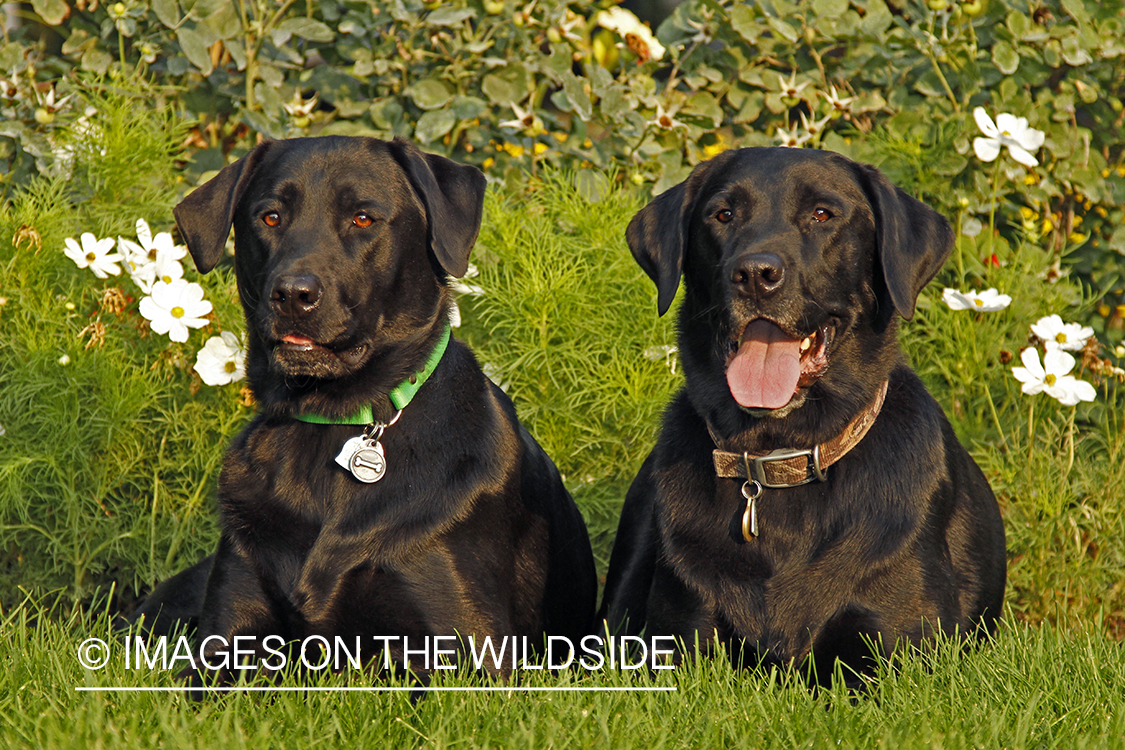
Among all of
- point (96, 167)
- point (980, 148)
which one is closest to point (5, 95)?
point (96, 167)

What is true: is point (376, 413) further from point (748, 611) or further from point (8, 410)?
point (8, 410)

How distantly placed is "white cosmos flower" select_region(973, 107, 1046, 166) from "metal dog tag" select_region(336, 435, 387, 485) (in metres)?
2.88

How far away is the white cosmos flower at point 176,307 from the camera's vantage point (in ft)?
14.4

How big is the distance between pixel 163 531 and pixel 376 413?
1.52 meters

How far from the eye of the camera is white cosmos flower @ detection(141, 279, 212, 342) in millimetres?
4402

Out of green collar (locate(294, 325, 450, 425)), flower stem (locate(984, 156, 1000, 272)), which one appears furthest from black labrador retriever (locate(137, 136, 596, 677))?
flower stem (locate(984, 156, 1000, 272))

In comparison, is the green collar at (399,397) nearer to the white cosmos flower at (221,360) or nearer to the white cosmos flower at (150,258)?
the white cosmos flower at (221,360)

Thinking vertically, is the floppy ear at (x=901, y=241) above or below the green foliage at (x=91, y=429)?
above

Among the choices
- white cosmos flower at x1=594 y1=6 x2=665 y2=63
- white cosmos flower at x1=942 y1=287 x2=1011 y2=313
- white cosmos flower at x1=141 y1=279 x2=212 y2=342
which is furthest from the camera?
white cosmos flower at x1=594 y1=6 x2=665 y2=63

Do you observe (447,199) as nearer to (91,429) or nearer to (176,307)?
(176,307)

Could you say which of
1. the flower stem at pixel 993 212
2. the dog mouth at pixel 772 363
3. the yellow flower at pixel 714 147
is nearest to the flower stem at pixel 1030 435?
the flower stem at pixel 993 212

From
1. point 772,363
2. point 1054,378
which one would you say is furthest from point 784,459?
point 1054,378

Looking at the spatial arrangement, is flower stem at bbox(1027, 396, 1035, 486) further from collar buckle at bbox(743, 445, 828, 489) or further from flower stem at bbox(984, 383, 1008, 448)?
collar buckle at bbox(743, 445, 828, 489)

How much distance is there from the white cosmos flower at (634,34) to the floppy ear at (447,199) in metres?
2.32
